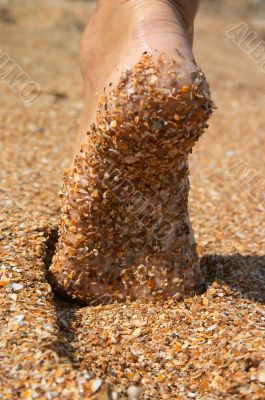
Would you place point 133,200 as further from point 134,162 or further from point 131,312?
point 131,312

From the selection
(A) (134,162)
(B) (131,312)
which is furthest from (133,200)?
(B) (131,312)

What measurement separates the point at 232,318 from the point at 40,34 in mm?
5598

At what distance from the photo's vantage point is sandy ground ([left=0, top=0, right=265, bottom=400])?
133 cm

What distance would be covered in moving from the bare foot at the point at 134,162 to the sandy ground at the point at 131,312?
0.10m

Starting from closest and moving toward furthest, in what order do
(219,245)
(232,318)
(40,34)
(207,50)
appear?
(232,318) < (219,245) < (40,34) < (207,50)

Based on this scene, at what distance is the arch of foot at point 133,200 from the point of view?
4.57 ft

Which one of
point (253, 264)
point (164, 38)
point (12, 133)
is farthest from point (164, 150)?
point (12, 133)

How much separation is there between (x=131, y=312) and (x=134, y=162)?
483mm

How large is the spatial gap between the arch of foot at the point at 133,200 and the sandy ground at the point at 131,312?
8cm

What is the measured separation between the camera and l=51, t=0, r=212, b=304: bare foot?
4.55ft

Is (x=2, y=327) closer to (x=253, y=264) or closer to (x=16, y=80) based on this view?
(x=253, y=264)

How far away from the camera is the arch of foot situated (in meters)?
1.39

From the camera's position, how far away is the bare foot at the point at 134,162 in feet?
4.55

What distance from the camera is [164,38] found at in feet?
4.68
